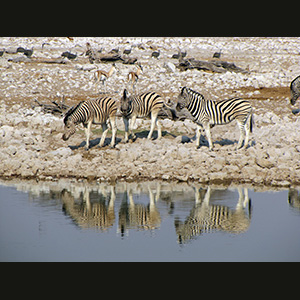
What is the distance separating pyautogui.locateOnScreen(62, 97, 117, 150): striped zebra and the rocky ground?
18.5 inches

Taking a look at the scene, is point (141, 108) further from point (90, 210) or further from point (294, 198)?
point (294, 198)

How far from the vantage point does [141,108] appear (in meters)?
15.8

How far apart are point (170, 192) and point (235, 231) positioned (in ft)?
9.42

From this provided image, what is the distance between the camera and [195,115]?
14.8 metres

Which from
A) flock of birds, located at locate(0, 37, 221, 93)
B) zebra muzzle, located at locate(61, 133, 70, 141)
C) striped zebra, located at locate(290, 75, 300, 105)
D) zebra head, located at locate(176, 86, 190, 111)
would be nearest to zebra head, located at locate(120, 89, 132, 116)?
zebra head, located at locate(176, 86, 190, 111)

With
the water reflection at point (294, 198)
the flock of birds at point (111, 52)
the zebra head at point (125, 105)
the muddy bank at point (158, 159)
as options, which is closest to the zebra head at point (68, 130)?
the muddy bank at point (158, 159)

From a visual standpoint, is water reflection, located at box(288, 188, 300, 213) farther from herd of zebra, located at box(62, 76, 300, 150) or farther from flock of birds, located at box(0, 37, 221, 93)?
flock of birds, located at box(0, 37, 221, 93)

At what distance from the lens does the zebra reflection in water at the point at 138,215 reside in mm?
10164

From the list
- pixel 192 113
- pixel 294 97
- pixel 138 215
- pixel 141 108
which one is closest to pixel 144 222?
pixel 138 215

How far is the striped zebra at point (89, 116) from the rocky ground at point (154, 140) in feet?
1.54

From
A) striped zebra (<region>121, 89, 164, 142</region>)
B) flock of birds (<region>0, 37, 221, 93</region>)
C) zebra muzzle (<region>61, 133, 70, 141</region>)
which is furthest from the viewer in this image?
flock of birds (<region>0, 37, 221, 93</region>)

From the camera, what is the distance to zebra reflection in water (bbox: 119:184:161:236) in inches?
400

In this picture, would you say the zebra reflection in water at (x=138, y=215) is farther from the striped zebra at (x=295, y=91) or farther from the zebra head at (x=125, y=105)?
the striped zebra at (x=295, y=91)

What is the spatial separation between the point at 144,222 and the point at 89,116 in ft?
17.7
